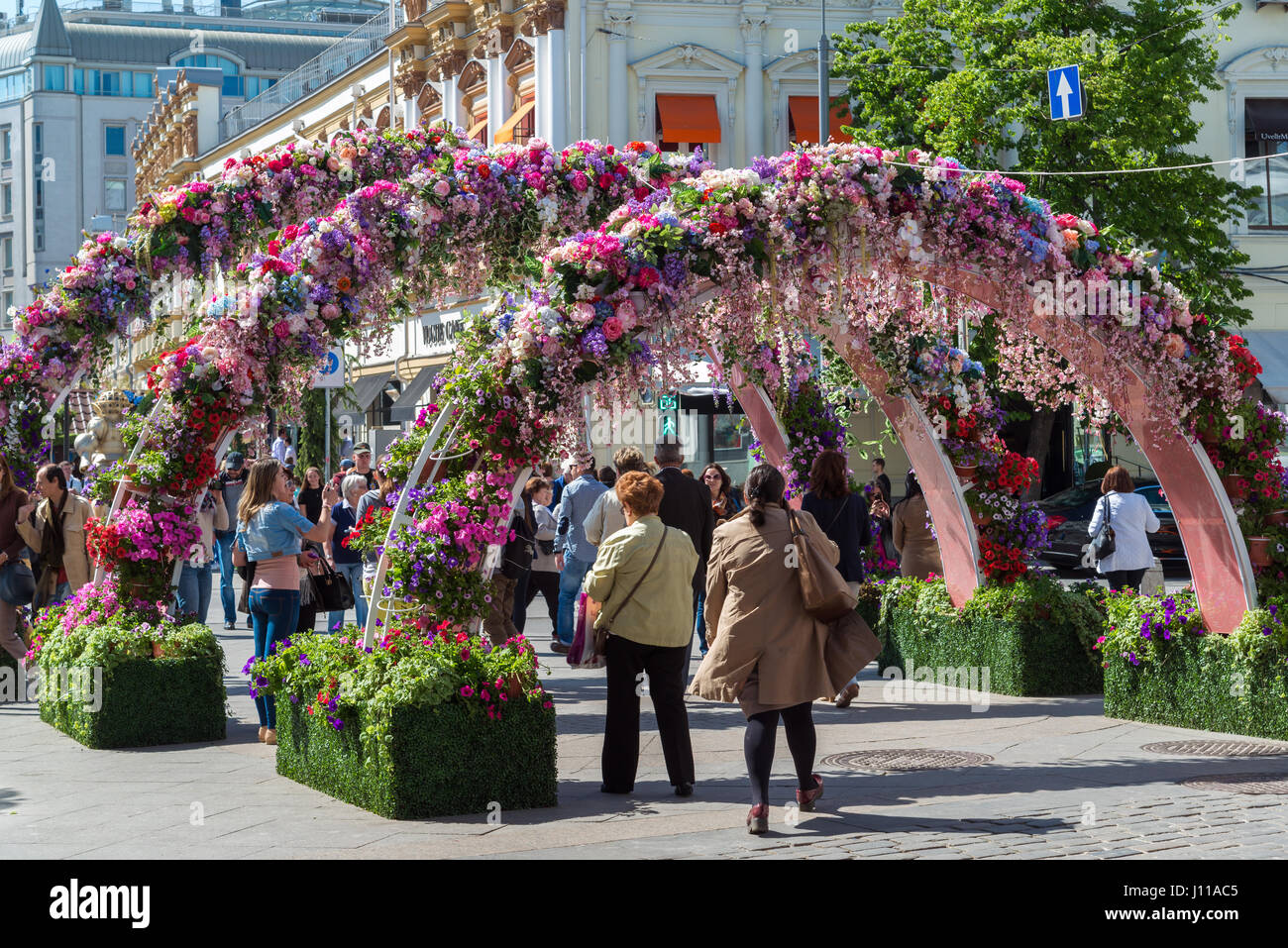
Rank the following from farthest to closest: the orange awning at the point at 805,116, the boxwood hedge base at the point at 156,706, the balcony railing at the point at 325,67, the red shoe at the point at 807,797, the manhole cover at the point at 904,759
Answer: the balcony railing at the point at 325,67
the orange awning at the point at 805,116
the boxwood hedge base at the point at 156,706
the manhole cover at the point at 904,759
the red shoe at the point at 807,797

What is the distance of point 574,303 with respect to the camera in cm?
905

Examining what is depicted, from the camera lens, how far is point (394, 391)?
3566 cm

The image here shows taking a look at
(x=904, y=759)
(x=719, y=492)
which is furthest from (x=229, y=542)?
(x=904, y=759)

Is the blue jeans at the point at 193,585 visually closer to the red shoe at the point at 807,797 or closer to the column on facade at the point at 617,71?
the red shoe at the point at 807,797

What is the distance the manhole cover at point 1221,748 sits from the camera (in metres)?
9.96

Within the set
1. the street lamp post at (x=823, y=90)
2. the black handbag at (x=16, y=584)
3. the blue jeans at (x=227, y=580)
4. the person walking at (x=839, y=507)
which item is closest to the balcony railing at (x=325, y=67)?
the street lamp post at (x=823, y=90)

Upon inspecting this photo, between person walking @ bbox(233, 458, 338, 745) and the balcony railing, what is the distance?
2905cm

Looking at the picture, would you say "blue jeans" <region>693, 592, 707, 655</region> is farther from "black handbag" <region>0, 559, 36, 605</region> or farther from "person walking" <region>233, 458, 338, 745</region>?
"black handbag" <region>0, 559, 36, 605</region>

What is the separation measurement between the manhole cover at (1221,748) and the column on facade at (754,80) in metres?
22.4

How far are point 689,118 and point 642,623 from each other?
926 inches

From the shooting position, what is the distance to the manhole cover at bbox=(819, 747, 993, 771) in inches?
385

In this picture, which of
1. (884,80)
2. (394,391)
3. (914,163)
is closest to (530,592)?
(914,163)

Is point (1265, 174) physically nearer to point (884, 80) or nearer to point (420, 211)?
point (884, 80)

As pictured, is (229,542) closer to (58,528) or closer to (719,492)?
(58,528)
